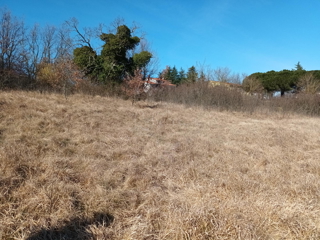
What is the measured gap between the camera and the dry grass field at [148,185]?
75.0 inches

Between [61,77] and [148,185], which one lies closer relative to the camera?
[148,185]

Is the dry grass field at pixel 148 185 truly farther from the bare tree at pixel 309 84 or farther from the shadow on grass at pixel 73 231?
the bare tree at pixel 309 84

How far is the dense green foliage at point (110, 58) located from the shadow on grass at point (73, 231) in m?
11.8

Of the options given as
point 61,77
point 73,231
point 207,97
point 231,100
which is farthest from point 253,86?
point 73,231

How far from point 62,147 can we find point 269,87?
24934 millimetres

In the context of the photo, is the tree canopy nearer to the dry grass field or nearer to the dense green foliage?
the dense green foliage

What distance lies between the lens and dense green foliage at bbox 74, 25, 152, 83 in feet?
42.4

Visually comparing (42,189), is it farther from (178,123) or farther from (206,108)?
(206,108)

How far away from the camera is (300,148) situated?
4988mm

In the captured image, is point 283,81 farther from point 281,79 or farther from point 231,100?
point 231,100

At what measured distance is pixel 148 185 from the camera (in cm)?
291

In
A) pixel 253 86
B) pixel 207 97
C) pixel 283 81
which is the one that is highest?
pixel 283 81

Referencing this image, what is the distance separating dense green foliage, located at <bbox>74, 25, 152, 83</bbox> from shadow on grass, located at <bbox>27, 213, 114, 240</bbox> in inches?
466

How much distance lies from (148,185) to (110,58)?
461 inches
